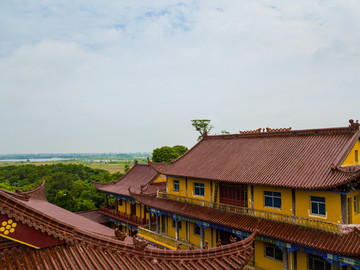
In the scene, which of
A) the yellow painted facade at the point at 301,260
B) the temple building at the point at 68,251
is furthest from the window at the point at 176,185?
the temple building at the point at 68,251

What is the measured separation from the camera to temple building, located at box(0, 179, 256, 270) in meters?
4.44

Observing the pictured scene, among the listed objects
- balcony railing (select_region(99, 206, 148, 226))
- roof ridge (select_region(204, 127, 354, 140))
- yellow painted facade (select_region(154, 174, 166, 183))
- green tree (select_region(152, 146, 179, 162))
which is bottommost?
balcony railing (select_region(99, 206, 148, 226))

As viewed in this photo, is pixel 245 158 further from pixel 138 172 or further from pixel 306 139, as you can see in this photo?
pixel 138 172

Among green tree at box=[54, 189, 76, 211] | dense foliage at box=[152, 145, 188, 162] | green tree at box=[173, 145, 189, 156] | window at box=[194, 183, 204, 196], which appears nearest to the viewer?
window at box=[194, 183, 204, 196]

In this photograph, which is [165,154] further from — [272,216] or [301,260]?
[301,260]

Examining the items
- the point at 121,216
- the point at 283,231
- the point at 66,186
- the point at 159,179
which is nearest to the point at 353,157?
the point at 283,231

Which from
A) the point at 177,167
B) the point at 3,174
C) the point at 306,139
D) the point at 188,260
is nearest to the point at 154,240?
the point at 177,167

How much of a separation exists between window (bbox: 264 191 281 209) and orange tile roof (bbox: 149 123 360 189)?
1180 mm

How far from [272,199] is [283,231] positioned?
2.62m

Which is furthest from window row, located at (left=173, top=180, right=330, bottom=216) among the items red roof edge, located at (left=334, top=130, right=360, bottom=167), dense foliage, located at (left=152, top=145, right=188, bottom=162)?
dense foliage, located at (left=152, top=145, right=188, bottom=162)

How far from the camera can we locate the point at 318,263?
13.0m

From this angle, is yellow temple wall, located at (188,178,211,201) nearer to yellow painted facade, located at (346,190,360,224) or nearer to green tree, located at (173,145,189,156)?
yellow painted facade, located at (346,190,360,224)

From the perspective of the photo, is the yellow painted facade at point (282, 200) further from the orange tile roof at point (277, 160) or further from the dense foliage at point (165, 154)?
the dense foliage at point (165, 154)

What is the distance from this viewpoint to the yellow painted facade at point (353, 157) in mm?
14078
